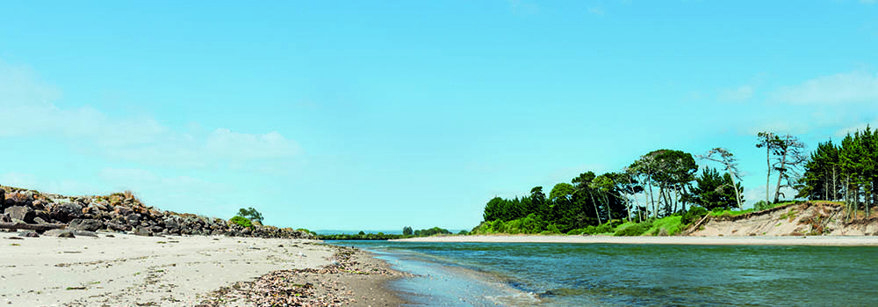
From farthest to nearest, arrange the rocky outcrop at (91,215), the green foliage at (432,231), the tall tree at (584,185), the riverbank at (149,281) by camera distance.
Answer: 1. the green foliage at (432,231)
2. the tall tree at (584,185)
3. the rocky outcrop at (91,215)
4. the riverbank at (149,281)

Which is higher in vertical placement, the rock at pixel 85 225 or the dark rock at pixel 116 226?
the rock at pixel 85 225

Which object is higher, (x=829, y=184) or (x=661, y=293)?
(x=829, y=184)

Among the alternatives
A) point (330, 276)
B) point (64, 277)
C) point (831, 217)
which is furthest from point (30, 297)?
point (831, 217)

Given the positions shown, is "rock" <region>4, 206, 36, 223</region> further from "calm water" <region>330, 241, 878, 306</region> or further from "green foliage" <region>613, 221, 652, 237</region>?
"green foliage" <region>613, 221, 652, 237</region>

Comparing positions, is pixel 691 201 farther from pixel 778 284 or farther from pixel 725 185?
pixel 778 284

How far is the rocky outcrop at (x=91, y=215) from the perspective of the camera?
2612cm

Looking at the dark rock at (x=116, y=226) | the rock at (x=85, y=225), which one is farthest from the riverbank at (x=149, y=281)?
the dark rock at (x=116, y=226)

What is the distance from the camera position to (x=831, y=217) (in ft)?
198

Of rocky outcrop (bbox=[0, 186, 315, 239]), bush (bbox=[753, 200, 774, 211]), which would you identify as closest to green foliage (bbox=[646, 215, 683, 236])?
bush (bbox=[753, 200, 774, 211])

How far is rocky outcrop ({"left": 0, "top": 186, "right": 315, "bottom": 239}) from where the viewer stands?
26.1m

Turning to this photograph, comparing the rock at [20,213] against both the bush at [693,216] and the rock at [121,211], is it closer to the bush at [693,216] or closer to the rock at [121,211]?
the rock at [121,211]

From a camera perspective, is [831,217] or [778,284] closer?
[778,284]

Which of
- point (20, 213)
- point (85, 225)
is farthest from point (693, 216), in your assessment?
point (20, 213)

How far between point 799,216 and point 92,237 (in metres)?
79.0
